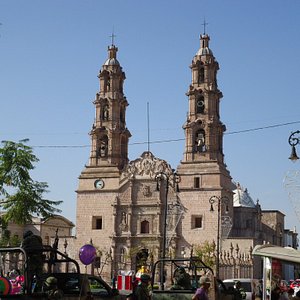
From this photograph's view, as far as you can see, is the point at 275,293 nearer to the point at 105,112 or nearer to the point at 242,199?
the point at 105,112

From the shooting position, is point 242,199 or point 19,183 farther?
point 242,199

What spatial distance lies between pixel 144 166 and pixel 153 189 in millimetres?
2465

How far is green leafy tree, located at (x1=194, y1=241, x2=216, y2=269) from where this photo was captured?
54009mm

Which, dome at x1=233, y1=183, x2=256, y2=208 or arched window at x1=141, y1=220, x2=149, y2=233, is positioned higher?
dome at x1=233, y1=183, x2=256, y2=208

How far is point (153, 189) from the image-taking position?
62688 mm

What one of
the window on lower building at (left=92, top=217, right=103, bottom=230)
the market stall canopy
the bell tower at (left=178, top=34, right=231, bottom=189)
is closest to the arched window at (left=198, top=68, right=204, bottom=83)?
the bell tower at (left=178, top=34, right=231, bottom=189)

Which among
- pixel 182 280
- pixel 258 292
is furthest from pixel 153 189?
pixel 182 280

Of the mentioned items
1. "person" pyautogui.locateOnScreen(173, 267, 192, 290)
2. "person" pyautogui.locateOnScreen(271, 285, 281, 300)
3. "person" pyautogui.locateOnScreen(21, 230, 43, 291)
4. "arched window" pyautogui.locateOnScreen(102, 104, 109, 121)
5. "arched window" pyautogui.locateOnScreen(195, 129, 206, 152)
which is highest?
"arched window" pyautogui.locateOnScreen(102, 104, 109, 121)

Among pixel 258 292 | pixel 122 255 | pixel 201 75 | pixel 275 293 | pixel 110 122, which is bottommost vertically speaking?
pixel 258 292

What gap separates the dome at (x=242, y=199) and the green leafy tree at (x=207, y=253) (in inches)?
553

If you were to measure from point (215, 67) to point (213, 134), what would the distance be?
23.5ft

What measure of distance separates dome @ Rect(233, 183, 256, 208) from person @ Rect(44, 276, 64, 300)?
5830 centimetres

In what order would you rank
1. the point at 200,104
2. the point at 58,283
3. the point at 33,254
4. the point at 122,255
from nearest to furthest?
the point at 33,254 → the point at 58,283 → the point at 122,255 → the point at 200,104

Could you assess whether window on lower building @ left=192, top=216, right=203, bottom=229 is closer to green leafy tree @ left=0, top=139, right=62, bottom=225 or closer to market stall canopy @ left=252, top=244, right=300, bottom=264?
green leafy tree @ left=0, top=139, right=62, bottom=225
